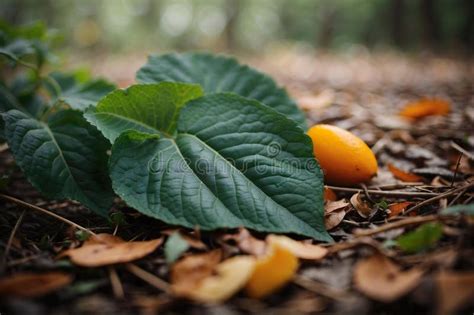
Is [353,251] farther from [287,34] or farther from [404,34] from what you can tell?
[287,34]

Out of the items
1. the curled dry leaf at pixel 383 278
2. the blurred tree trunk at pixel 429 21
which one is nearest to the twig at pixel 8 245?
the curled dry leaf at pixel 383 278

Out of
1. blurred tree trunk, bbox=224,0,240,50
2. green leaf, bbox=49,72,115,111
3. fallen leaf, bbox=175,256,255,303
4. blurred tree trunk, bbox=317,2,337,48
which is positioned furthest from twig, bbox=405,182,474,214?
blurred tree trunk, bbox=317,2,337,48

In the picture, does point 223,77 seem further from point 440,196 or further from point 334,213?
point 440,196

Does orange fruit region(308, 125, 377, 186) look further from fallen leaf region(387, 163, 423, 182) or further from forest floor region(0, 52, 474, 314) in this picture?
fallen leaf region(387, 163, 423, 182)

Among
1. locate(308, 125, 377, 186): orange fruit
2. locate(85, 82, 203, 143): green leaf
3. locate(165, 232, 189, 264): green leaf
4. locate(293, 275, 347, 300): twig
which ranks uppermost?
locate(85, 82, 203, 143): green leaf

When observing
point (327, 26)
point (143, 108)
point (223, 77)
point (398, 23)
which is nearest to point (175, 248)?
point (143, 108)

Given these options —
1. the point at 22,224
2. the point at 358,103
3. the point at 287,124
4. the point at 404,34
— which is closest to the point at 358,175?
the point at 287,124
